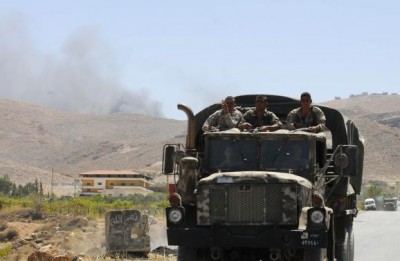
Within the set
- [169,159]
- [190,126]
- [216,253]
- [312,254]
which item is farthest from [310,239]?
[190,126]

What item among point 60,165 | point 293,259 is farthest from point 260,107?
point 60,165

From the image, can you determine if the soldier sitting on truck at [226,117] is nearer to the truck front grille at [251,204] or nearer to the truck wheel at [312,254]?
the truck front grille at [251,204]

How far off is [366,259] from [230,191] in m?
7.88

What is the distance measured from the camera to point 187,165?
567 inches

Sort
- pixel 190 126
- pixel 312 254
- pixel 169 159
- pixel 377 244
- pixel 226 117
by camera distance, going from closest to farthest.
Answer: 1. pixel 312 254
2. pixel 169 159
3. pixel 190 126
4. pixel 226 117
5. pixel 377 244

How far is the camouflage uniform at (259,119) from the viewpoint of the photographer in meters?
15.8

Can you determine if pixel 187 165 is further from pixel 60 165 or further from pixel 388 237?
pixel 60 165

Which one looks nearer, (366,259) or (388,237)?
(366,259)

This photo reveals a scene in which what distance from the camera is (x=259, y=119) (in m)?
15.9

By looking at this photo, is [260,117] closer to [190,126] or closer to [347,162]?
[190,126]

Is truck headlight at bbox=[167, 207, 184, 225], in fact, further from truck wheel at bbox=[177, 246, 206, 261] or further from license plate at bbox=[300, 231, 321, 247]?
license plate at bbox=[300, 231, 321, 247]

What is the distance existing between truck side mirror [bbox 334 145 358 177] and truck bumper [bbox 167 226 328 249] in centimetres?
140

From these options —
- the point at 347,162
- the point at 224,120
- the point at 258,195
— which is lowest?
the point at 258,195

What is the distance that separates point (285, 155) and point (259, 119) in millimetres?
1521
